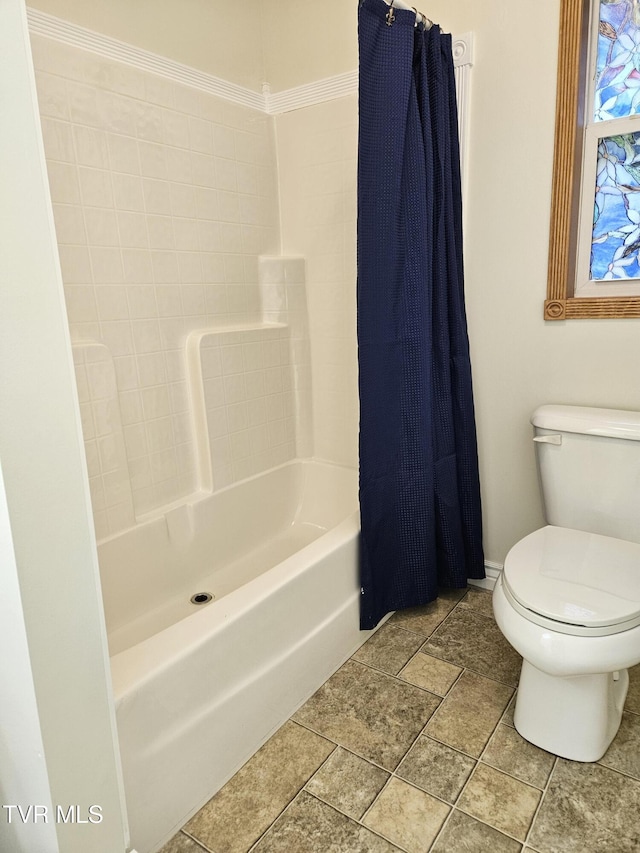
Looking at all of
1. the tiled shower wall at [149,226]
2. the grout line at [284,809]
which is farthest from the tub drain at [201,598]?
the grout line at [284,809]

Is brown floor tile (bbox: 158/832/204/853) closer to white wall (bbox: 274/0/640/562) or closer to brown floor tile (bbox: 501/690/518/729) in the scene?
brown floor tile (bbox: 501/690/518/729)

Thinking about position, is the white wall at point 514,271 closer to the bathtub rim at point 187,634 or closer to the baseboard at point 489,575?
the baseboard at point 489,575

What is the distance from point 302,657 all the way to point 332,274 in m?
1.49

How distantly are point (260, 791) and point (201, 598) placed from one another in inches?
30.7

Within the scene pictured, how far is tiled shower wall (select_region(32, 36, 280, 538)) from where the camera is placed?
1737mm

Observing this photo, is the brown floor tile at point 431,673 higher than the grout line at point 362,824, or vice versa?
the brown floor tile at point 431,673

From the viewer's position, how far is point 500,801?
1.35 m

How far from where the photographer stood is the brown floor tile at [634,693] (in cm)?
162

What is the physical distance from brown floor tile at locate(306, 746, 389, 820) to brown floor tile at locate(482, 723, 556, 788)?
11.3 inches

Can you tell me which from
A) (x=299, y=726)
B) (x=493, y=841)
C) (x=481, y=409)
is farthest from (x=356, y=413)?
(x=493, y=841)

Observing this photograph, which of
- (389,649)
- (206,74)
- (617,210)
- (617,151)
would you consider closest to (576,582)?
(389,649)

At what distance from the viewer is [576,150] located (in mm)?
1800

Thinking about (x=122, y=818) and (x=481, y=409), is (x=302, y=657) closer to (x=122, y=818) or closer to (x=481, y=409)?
(x=122, y=818)

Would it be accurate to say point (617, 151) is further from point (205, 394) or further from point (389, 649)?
point (389, 649)
